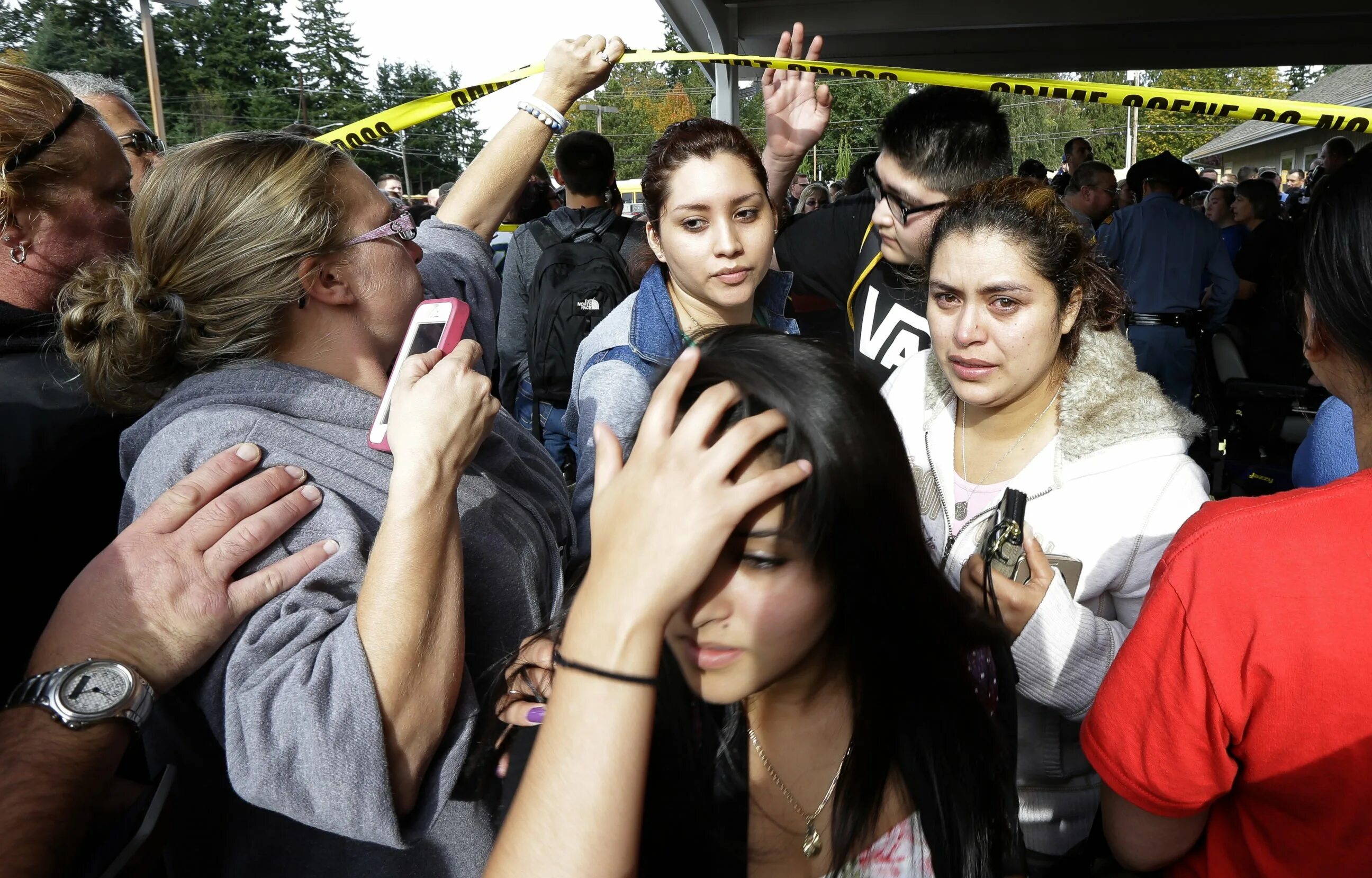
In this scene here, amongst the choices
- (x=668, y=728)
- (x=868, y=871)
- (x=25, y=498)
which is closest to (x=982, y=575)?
(x=868, y=871)

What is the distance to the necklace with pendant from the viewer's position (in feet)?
6.94

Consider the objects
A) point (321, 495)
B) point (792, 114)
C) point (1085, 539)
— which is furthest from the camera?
point (792, 114)

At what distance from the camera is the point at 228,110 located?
52.7 m

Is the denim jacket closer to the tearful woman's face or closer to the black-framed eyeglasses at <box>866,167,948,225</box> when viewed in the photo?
the tearful woman's face

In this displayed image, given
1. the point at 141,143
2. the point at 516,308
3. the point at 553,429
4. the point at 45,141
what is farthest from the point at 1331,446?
the point at 516,308

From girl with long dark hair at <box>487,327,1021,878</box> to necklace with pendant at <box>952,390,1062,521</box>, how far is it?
2.38 feet

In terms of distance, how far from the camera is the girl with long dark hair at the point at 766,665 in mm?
845

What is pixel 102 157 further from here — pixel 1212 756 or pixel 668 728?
pixel 1212 756

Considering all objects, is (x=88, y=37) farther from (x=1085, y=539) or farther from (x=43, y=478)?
(x=1085, y=539)

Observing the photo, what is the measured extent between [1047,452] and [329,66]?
258ft

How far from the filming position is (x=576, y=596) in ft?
3.00

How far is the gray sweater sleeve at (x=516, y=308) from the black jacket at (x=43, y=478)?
3.13m

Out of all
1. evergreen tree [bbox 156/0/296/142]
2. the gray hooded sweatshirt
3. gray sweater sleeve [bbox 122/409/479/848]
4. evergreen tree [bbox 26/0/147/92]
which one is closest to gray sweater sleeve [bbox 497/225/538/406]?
the gray hooded sweatshirt

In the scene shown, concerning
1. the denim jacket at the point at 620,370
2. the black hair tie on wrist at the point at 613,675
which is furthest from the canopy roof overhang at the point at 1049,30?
the black hair tie on wrist at the point at 613,675
